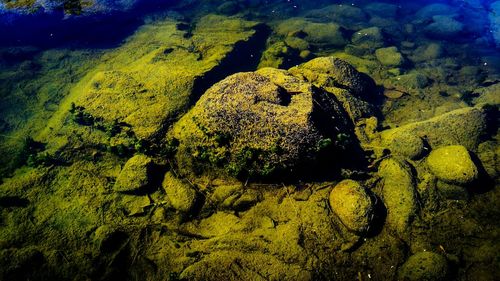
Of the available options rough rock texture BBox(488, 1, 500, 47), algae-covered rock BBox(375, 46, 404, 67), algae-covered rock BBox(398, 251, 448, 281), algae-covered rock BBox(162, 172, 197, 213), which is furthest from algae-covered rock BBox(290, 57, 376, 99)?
rough rock texture BBox(488, 1, 500, 47)

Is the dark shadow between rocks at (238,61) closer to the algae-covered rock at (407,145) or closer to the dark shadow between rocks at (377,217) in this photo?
the dark shadow between rocks at (377,217)

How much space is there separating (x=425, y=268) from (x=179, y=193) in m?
4.15

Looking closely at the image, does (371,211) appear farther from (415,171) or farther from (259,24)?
(259,24)

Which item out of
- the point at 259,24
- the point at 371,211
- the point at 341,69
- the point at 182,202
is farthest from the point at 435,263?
the point at 259,24

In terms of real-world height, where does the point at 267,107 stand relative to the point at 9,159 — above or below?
above

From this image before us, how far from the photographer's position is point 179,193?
17.7 feet

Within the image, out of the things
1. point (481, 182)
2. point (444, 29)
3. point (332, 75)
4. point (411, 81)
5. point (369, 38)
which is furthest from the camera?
point (444, 29)

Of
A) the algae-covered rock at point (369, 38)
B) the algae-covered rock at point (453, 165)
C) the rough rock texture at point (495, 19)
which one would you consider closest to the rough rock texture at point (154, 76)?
the algae-covered rock at point (369, 38)

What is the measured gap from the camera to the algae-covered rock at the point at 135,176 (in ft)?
17.8

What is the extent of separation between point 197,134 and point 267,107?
1424 millimetres

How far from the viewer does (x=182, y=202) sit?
5.28 m

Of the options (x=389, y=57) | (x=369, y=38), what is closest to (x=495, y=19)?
(x=369, y=38)

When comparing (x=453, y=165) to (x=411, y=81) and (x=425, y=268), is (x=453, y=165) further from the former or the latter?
(x=411, y=81)

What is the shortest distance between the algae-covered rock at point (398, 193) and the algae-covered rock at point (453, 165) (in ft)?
1.66
